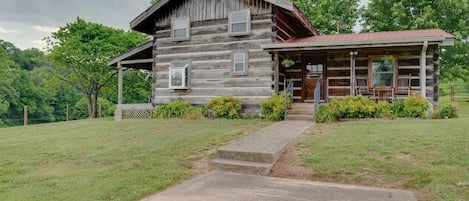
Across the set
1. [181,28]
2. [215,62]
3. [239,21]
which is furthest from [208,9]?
[215,62]

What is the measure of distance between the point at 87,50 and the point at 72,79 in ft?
10.5

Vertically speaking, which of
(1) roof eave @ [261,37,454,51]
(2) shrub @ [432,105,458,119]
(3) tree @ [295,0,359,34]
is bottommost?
(2) shrub @ [432,105,458,119]

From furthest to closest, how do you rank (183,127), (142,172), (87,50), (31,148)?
(87,50)
(183,127)
(31,148)
(142,172)

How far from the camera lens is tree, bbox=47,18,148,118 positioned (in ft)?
72.6

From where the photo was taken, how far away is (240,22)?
1439cm

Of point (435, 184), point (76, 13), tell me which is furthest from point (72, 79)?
point (435, 184)

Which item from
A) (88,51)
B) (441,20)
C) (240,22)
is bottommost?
(88,51)

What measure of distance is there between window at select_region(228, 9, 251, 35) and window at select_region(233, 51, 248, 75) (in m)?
0.90

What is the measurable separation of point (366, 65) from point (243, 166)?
410 inches

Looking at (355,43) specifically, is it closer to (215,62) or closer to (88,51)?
(215,62)

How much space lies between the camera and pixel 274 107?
1242 centimetres

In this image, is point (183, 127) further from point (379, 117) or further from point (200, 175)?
point (379, 117)

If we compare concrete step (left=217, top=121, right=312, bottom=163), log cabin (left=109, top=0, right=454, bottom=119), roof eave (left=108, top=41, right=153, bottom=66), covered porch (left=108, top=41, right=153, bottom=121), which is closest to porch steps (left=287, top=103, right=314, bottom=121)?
log cabin (left=109, top=0, right=454, bottom=119)

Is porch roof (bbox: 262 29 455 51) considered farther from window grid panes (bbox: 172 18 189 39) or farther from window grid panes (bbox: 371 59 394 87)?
window grid panes (bbox: 172 18 189 39)
